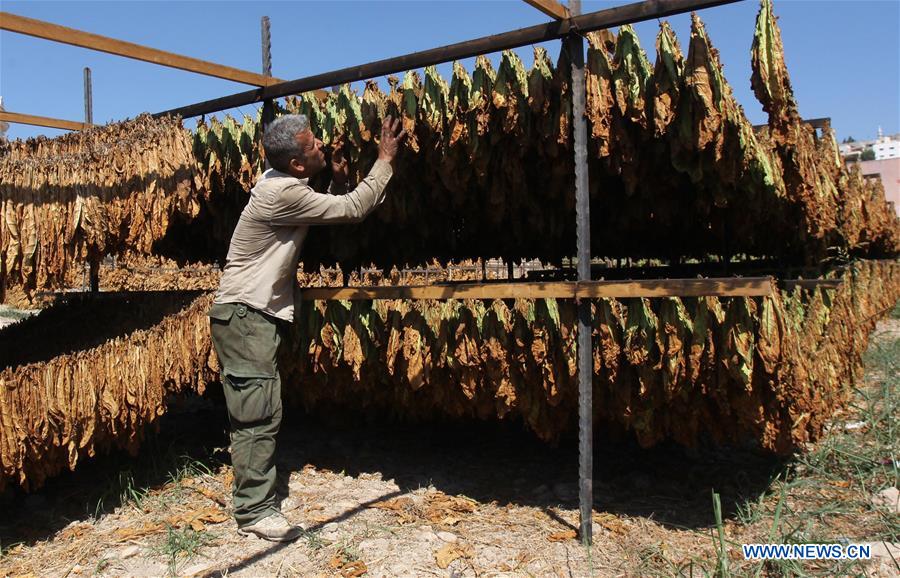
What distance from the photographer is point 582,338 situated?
335 cm

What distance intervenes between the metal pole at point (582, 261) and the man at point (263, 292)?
3.23 feet

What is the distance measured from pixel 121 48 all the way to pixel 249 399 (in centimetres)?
211

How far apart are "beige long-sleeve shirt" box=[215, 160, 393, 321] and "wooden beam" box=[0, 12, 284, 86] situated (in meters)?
0.88

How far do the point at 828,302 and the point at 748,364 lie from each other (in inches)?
78.6

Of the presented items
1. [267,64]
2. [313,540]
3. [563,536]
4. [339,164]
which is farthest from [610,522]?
[267,64]

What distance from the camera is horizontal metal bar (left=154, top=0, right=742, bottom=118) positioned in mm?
3072

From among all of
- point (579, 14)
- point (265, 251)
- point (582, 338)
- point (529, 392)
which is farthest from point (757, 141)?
point (265, 251)

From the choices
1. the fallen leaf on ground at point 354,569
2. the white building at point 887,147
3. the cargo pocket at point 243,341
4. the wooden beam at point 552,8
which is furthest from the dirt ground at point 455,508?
the white building at point 887,147

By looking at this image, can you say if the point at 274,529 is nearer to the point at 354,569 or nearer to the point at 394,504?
the point at 354,569

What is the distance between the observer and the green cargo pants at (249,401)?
357cm

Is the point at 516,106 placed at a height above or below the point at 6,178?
above

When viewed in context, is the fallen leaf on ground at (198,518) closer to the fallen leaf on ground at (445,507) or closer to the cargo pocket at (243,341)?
the cargo pocket at (243,341)

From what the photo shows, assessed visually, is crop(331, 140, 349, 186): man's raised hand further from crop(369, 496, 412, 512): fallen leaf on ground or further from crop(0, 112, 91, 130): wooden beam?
crop(0, 112, 91, 130): wooden beam

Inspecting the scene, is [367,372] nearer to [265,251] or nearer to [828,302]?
[265,251]
